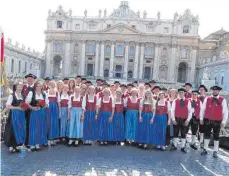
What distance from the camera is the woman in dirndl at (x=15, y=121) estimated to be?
24.8 ft

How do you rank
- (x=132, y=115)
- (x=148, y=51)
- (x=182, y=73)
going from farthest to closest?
(x=182, y=73)
(x=148, y=51)
(x=132, y=115)

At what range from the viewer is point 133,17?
189ft

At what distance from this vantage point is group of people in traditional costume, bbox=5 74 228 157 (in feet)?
27.8

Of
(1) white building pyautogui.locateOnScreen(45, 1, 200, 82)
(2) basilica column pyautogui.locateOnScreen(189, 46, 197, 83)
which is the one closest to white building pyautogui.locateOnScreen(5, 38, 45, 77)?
(1) white building pyautogui.locateOnScreen(45, 1, 200, 82)

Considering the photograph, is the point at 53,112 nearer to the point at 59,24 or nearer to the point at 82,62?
the point at 82,62

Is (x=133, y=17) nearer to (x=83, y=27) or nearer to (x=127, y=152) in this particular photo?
(x=83, y=27)

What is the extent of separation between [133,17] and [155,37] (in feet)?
20.5

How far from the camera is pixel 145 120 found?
898cm

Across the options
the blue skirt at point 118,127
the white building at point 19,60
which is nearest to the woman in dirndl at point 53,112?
the blue skirt at point 118,127

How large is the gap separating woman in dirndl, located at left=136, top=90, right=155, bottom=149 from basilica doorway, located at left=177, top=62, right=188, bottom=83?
50833 mm

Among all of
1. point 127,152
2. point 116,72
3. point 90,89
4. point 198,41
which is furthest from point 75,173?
point 198,41

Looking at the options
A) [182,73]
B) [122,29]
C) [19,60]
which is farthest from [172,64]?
[19,60]

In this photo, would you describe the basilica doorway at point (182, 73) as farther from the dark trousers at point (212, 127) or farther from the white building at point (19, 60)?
the dark trousers at point (212, 127)

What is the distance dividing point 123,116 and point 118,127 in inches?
15.8
